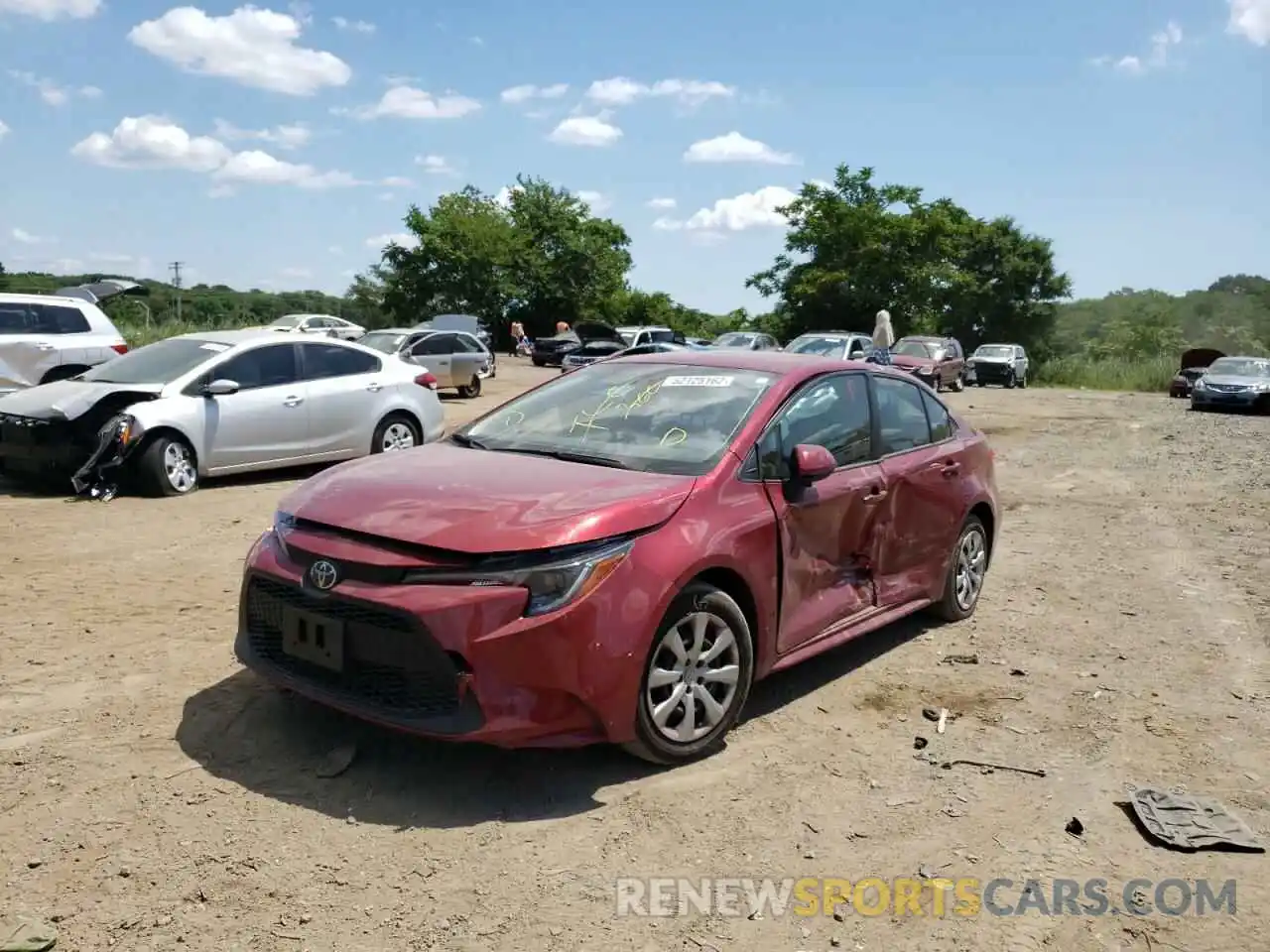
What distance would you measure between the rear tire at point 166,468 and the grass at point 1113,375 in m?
→ 39.3

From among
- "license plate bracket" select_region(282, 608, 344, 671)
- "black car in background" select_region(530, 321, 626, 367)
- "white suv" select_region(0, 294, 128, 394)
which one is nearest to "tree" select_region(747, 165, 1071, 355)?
"black car in background" select_region(530, 321, 626, 367)

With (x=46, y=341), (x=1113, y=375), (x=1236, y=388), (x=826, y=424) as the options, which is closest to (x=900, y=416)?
(x=826, y=424)

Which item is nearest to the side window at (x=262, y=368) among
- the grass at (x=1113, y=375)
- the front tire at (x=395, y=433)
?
the front tire at (x=395, y=433)

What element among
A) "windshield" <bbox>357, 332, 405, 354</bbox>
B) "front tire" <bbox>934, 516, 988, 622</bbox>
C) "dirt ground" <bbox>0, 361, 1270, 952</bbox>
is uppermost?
"windshield" <bbox>357, 332, 405, 354</bbox>

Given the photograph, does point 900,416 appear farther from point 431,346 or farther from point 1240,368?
point 1240,368

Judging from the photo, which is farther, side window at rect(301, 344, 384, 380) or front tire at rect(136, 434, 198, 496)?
side window at rect(301, 344, 384, 380)

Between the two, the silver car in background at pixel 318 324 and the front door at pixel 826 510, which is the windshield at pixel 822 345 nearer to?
the silver car in background at pixel 318 324

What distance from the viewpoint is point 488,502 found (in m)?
3.93

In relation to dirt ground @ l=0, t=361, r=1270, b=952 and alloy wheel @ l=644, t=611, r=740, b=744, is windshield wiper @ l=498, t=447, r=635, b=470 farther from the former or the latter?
dirt ground @ l=0, t=361, r=1270, b=952

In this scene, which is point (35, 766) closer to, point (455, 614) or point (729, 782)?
point (455, 614)

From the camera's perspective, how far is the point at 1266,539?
921 centimetres

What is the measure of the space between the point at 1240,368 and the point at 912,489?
26.3 metres

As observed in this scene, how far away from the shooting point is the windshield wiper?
14.6ft

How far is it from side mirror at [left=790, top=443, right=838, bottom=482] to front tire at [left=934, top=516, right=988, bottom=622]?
5.95 feet
